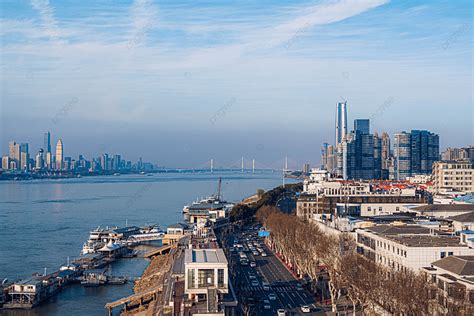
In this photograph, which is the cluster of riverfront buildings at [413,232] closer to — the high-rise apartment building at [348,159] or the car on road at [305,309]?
the car on road at [305,309]

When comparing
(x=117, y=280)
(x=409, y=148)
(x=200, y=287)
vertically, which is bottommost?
(x=117, y=280)

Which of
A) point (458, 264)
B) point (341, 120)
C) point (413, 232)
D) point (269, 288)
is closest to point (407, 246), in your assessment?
point (458, 264)

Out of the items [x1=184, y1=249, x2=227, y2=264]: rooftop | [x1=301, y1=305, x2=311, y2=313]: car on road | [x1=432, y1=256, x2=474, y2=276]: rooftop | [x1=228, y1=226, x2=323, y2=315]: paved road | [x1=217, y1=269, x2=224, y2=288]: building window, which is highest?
[x1=432, y1=256, x2=474, y2=276]: rooftop

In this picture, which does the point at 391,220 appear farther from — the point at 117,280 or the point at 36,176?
the point at 36,176

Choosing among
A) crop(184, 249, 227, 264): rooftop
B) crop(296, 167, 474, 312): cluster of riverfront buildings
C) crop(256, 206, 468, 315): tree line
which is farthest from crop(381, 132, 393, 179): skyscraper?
crop(184, 249, 227, 264): rooftop

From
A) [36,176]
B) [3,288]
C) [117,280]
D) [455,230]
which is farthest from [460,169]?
[36,176]

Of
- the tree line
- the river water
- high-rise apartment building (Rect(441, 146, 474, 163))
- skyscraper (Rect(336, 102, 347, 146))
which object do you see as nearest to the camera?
the tree line

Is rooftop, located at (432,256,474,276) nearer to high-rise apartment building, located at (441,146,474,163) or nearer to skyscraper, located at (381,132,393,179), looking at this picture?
high-rise apartment building, located at (441,146,474,163)
